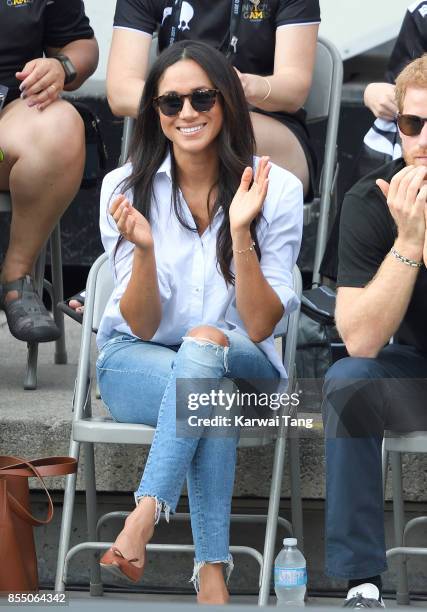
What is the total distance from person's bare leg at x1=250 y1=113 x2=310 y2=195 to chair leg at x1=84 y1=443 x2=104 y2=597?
1.14 metres

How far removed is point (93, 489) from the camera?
3.57 m

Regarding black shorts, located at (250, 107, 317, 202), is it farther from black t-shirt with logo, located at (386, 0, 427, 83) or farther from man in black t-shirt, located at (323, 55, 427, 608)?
man in black t-shirt, located at (323, 55, 427, 608)

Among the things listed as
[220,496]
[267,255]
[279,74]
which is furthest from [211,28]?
[220,496]

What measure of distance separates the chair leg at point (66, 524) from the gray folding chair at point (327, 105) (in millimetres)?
1247

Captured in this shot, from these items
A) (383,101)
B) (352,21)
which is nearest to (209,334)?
(383,101)

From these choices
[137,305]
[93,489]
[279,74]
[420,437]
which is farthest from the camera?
[279,74]

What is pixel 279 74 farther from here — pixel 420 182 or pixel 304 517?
pixel 304 517

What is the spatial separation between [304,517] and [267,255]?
2.74 ft

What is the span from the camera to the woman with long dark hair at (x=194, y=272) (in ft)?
10.2

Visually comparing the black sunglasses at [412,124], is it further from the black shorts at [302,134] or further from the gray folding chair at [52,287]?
the gray folding chair at [52,287]

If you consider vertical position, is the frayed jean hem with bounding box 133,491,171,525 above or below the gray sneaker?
above

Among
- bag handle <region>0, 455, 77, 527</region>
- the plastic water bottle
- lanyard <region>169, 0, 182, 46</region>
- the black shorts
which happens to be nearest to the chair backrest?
the black shorts

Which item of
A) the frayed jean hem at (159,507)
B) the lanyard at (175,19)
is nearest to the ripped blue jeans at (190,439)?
the frayed jean hem at (159,507)

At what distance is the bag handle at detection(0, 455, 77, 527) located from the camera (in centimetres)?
327
